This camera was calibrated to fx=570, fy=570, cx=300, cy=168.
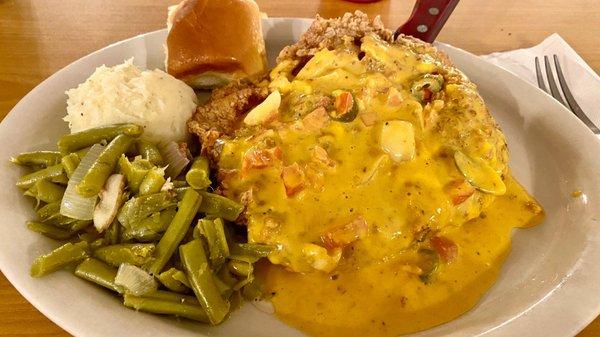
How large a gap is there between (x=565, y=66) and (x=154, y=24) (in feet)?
7.99

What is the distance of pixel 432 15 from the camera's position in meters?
2.91

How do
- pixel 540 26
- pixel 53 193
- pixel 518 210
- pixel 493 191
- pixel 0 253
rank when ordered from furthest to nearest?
pixel 540 26, pixel 518 210, pixel 493 191, pixel 53 193, pixel 0 253

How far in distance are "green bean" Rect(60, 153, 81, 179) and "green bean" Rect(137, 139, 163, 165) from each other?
0.23 meters

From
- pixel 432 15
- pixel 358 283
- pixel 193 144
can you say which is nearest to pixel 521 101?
pixel 432 15

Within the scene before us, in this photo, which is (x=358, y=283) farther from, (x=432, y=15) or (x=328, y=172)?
(x=432, y=15)

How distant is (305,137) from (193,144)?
1.89 ft

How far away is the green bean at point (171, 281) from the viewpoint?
6.01ft

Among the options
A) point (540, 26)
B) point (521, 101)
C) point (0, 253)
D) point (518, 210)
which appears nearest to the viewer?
point (0, 253)

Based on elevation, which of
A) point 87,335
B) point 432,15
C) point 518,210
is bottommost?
point 87,335

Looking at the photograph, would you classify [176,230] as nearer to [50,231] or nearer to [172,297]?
[172,297]

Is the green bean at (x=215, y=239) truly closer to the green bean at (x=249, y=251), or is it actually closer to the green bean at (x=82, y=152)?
the green bean at (x=249, y=251)

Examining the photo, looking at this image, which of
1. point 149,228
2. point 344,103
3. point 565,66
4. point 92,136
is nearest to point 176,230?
point 149,228

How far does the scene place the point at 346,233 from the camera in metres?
2.02

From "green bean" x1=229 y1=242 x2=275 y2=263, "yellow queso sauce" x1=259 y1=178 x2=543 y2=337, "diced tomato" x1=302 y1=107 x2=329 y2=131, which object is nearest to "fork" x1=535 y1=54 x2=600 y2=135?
"yellow queso sauce" x1=259 y1=178 x2=543 y2=337
